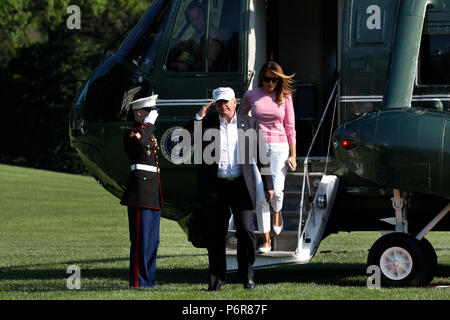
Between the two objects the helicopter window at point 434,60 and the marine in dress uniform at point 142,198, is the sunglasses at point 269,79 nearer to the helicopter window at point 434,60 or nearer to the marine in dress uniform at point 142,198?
the marine in dress uniform at point 142,198

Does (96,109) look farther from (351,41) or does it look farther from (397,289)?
(397,289)

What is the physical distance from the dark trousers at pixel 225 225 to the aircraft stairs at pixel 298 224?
28.7 inches

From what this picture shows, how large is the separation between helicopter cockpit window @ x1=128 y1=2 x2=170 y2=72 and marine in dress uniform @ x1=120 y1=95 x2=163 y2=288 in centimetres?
141

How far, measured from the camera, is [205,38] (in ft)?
34.1

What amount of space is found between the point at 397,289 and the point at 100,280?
3.38 m

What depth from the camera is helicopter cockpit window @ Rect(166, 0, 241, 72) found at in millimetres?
10289

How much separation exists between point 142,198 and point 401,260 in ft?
8.12

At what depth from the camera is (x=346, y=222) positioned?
10.6 meters

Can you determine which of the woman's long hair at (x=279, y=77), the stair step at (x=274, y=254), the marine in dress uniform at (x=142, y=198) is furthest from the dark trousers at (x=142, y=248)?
the woman's long hair at (x=279, y=77)

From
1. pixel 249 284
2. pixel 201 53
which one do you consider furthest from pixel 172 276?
pixel 249 284

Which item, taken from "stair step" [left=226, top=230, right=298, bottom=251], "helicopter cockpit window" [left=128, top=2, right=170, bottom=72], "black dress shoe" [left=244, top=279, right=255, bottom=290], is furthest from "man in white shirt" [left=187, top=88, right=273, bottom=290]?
"helicopter cockpit window" [left=128, top=2, right=170, bottom=72]

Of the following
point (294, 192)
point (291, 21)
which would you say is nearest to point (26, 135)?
point (291, 21)

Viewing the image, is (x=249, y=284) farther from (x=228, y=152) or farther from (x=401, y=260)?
(x=401, y=260)

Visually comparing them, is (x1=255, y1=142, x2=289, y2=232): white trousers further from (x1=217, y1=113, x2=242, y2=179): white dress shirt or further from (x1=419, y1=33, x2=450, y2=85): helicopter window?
(x1=419, y1=33, x2=450, y2=85): helicopter window
